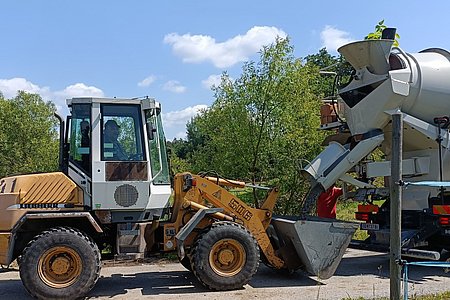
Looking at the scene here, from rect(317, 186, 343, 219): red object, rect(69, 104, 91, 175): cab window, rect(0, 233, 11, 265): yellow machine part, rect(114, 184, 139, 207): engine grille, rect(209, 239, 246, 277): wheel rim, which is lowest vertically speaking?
rect(209, 239, 246, 277): wheel rim

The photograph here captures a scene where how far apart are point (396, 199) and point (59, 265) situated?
4843 millimetres

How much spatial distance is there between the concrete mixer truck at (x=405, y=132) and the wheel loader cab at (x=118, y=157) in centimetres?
294

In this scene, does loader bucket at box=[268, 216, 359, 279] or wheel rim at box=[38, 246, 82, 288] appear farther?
loader bucket at box=[268, 216, 359, 279]

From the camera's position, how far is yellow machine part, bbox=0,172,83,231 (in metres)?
8.03

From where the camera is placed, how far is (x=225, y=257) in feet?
27.9

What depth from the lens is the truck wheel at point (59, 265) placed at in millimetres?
7695

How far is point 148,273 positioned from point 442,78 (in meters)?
6.55

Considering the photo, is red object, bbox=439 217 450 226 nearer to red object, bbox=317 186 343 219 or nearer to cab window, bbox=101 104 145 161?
red object, bbox=317 186 343 219

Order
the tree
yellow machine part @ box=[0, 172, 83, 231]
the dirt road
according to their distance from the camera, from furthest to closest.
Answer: the tree < the dirt road < yellow machine part @ box=[0, 172, 83, 231]

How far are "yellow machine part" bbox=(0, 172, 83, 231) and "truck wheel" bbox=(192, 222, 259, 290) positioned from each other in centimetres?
206

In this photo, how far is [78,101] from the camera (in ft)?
28.4

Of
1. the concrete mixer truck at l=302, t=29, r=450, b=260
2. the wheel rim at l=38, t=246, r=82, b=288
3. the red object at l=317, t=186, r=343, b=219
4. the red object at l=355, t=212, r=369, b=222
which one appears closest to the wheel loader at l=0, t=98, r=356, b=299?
the wheel rim at l=38, t=246, r=82, b=288

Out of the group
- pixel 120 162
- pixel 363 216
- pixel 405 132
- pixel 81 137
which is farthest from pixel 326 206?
pixel 81 137

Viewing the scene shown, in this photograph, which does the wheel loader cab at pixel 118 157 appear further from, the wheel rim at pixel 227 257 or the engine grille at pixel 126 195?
the wheel rim at pixel 227 257
